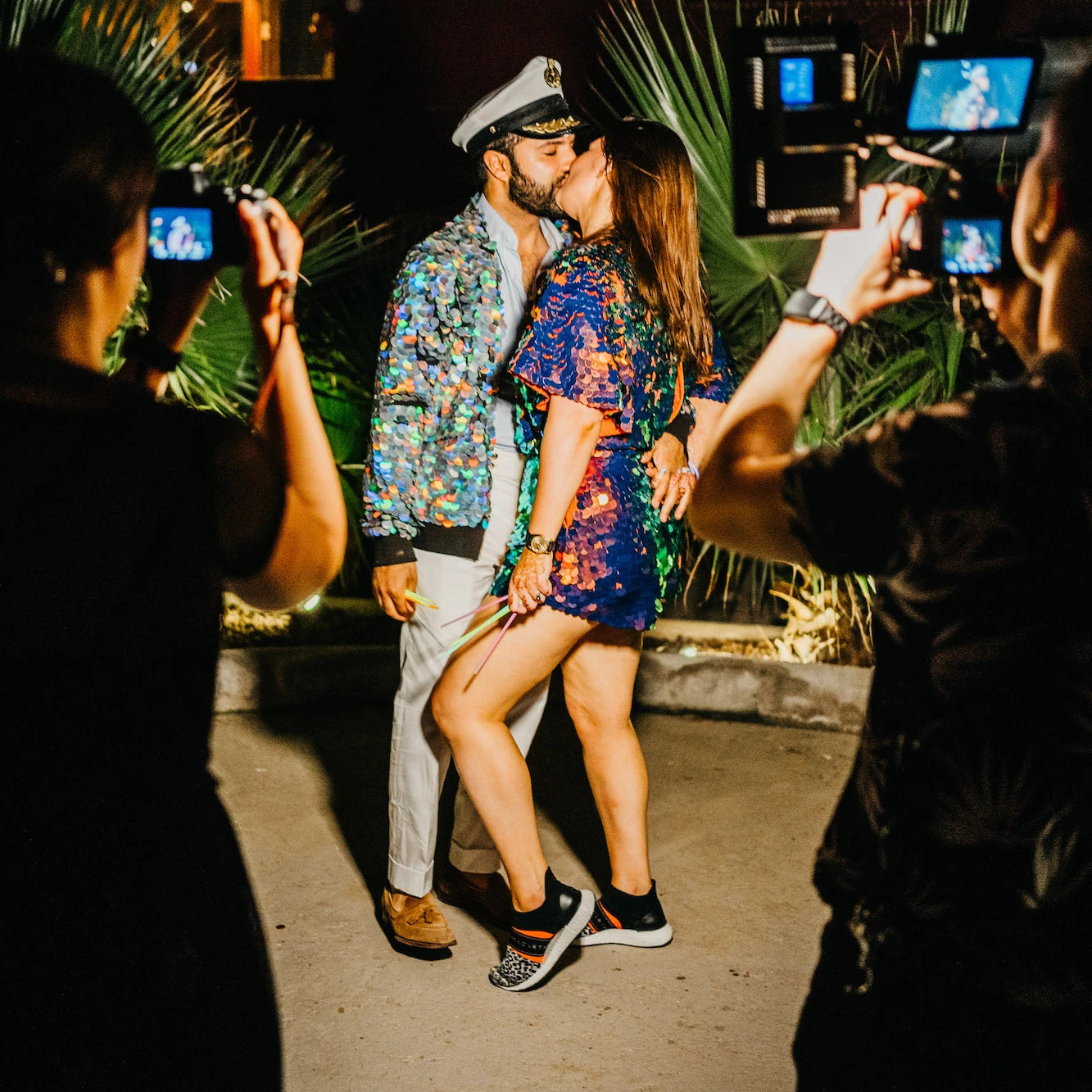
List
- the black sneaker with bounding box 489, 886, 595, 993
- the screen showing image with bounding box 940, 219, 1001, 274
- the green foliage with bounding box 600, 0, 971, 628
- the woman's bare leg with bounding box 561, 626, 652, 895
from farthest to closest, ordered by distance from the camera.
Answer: the green foliage with bounding box 600, 0, 971, 628 → the woman's bare leg with bounding box 561, 626, 652, 895 → the black sneaker with bounding box 489, 886, 595, 993 → the screen showing image with bounding box 940, 219, 1001, 274

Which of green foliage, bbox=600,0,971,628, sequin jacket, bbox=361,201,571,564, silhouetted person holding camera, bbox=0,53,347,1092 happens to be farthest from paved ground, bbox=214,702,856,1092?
silhouetted person holding camera, bbox=0,53,347,1092

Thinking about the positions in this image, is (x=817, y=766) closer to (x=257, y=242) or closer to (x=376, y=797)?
(x=376, y=797)

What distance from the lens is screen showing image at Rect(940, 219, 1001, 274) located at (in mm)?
1397

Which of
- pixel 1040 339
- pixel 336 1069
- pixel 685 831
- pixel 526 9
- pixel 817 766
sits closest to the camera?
pixel 1040 339

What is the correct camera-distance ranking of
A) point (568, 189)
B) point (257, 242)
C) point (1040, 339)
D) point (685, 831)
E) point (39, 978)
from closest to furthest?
point (39, 978), point (1040, 339), point (257, 242), point (568, 189), point (685, 831)

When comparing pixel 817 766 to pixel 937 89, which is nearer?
pixel 937 89

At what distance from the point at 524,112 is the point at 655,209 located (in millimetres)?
603

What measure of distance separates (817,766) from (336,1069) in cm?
236

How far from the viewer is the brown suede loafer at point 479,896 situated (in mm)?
3137

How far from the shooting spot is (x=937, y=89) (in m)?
1.49

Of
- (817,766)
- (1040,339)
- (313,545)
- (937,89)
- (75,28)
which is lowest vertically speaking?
(817,766)

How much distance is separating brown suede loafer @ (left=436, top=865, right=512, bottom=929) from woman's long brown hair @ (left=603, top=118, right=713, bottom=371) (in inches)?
61.9

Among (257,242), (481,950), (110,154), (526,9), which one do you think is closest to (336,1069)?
(481,950)

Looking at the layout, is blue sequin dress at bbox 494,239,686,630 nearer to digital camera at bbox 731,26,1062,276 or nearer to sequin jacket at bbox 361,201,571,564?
sequin jacket at bbox 361,201,571,564
